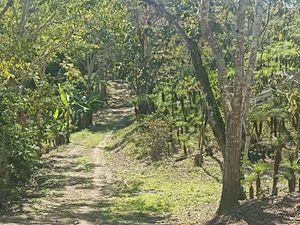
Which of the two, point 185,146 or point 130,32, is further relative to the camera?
point 130,32

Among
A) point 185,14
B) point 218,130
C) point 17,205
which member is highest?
point 185,14

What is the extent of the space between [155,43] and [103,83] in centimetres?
1610

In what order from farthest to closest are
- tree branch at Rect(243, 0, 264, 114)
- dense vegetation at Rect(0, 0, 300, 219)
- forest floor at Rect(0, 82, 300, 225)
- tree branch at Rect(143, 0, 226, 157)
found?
tree branch at Rect(143, 0, 226, 157)
dense vegetation at Rect(0, 0, 300, 219)
forest floor at Rect(0, 82, 300, 225)
tree branch at Rect(243, 0, 264, 114)

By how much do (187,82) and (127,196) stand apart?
28.0 ft

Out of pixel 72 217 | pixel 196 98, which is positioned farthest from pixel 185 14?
pixel 72 217

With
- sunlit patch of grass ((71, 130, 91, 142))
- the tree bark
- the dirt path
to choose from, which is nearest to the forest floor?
the dirt path

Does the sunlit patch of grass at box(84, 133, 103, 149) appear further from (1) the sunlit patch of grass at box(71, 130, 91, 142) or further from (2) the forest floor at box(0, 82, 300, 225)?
(2) the forest floor at box(0, 82, 300, 225)

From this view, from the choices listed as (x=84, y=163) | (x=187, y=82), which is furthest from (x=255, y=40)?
(x=84, y=163)

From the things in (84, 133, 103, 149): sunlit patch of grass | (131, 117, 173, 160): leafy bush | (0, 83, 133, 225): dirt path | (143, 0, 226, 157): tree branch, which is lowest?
(0, 83, 133, 225): dirt path

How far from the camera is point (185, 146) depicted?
2214cm

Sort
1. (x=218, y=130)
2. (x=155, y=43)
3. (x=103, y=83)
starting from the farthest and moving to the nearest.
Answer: (x=103, y=83) → (x=155, y=43) → (x=218, y=130)

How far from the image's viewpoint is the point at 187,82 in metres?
23.6

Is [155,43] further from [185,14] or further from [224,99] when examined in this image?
[224,99]

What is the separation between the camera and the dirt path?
41.8 ft
